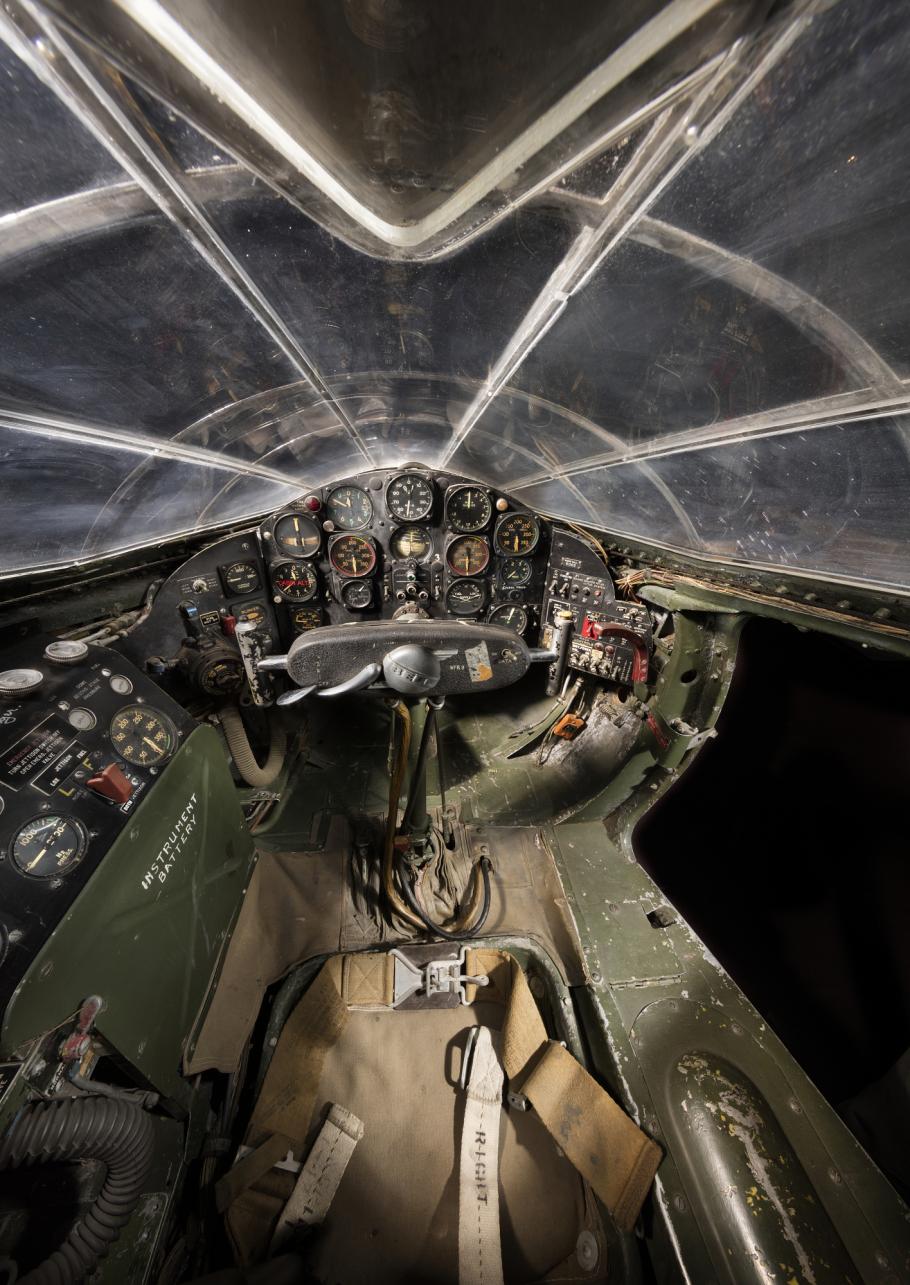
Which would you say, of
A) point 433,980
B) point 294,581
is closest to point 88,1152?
point 433,980

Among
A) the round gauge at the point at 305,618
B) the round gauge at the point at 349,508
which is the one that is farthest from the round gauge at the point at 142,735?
the round gauge at the point at 349,508

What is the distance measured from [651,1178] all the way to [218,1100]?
1.69 m

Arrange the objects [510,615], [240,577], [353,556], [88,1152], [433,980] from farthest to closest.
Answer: [510,615]
[353,556]
[240,577]
[433,980]
[88,1152]

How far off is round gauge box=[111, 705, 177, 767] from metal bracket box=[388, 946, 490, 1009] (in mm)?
1644

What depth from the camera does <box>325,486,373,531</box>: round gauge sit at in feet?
13.3

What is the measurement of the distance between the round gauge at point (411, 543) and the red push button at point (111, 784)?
3061mm

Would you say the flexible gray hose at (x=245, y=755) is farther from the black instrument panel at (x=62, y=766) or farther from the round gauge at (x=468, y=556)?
the round gauge at (x=468, y=556)

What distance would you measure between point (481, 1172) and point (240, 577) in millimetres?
3988

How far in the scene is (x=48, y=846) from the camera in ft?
4.60

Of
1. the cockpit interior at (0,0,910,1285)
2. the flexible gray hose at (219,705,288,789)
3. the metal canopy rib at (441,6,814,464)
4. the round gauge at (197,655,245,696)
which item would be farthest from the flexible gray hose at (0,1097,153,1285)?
the round gauge at (197,655,245,696)

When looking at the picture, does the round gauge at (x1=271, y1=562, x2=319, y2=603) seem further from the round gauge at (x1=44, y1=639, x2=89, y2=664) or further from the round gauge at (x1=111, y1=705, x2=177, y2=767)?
the round gauge at (x1=111, y1=705, x2=177, y2=767)

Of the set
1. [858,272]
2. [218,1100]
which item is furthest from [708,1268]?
[858,272]

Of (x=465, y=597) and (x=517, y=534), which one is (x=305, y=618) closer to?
(x=465, y=597)

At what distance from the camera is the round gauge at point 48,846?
136cm
